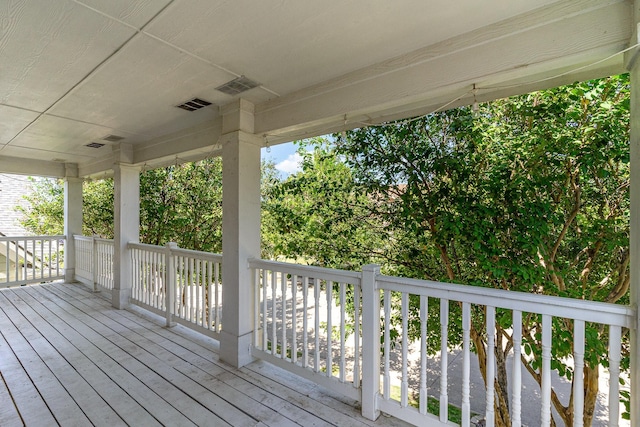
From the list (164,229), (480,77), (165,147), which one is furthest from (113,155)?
(480,77)

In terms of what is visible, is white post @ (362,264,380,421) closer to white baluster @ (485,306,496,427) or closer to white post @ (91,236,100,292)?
white baluster @ (485,306,496,427)

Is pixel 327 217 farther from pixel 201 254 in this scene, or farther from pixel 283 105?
pixel 283 105

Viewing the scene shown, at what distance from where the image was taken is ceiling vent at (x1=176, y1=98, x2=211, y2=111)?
2.76 metres

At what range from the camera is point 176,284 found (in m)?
3.74

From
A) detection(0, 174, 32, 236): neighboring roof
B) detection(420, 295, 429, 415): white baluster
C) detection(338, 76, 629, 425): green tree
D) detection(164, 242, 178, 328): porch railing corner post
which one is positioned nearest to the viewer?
detection(420, 295, 429, 415): white baluster

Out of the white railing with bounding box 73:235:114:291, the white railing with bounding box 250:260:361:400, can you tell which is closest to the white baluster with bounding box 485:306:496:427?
the white railing with bounding box 250:260:361:400

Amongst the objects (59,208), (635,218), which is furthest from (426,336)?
(59,208)

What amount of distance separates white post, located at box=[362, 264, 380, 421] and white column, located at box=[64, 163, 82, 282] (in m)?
6.42

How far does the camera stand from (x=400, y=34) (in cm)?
175

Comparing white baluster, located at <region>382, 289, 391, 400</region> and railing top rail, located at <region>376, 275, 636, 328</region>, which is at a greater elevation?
railing top rail, located at <region>376, 275, 636, 328</region>

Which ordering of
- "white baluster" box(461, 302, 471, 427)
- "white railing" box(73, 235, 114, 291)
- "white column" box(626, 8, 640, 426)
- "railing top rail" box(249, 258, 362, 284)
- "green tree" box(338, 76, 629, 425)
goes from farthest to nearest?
"white railing" box(73, 235, 114, 291) < "green tree" box(338, 76, 629, 425) < "railing top rail" box(249, 258, 362, 284) < "white baluster" box(461, 302, 471, 427) < "white column" box(626, 8, 640, 426)

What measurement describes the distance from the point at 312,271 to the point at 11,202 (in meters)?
11.6

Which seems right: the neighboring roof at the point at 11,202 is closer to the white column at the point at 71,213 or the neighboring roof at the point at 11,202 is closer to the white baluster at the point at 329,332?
the white column at the point at 71,213

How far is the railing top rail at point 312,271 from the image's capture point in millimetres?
2205
